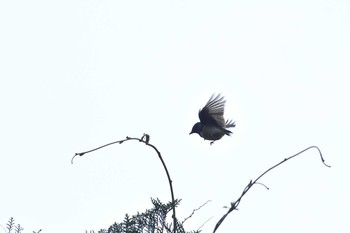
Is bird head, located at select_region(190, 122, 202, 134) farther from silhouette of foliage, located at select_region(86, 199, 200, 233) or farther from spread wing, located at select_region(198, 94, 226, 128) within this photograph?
silhouette of foliage, located at select_region(86, 199, 200, 233)

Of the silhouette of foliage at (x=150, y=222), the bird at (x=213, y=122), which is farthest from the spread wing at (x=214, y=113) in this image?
the silhouette of foliage at (x=150, y=222)

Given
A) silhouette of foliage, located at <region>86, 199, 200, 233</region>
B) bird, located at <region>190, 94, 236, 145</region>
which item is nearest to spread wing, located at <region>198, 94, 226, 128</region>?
bird, located at <region>190, 94, 236, 145</region>

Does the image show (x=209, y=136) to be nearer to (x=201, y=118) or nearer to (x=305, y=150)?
(x=201, y=118)

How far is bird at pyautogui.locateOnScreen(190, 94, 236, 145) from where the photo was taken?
7324 millimetres

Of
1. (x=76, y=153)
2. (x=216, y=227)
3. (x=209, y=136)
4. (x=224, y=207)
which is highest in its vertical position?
(x=209, y=136)

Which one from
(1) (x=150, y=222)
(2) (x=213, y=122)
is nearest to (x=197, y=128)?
(2) (x=213, y=122)

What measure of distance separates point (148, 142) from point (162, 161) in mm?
98

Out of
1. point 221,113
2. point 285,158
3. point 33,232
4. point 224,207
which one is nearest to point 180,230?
point 224,207

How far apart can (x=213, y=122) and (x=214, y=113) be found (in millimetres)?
238

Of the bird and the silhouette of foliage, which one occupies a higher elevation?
the bird

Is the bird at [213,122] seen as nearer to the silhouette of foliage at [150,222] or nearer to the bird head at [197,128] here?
the bird head at [197,128]

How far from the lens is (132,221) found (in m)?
2.11

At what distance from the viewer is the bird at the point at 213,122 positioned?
7324mm

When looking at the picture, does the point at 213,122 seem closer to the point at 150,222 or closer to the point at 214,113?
the point at 214,113
